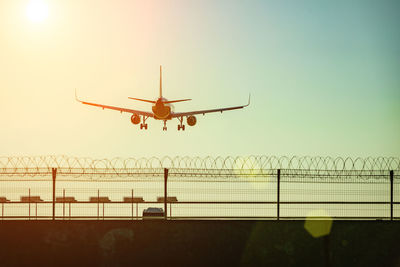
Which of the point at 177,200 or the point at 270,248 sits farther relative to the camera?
the point at 177,200

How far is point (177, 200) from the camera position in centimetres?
2542

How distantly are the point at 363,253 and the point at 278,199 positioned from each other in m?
3.66

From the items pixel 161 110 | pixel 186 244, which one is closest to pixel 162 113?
pixel 161 110

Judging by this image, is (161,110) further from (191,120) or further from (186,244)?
(186,244)

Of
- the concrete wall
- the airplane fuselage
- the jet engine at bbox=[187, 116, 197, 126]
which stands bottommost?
the concrete wall

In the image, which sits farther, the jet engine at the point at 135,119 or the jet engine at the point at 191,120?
the jet engine at the point at 191,120

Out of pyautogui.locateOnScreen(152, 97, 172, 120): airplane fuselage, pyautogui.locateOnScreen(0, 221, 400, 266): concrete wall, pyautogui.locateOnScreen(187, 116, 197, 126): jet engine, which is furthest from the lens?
pyautogui.locateOnScreen(187, 116, 197, 126): jet engine

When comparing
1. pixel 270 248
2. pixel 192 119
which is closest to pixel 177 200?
pixel 270 248

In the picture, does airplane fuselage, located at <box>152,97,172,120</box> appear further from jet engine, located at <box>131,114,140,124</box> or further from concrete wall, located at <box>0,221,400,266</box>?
concrete wall, located at <box>0,221,400,266</box>

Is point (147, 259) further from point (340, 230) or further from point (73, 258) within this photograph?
point (340, 230)

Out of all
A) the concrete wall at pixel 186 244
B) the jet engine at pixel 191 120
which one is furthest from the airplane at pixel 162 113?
the concrete wall at pixel 186 244

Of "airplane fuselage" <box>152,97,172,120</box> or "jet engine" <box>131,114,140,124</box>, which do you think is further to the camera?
"jet engine" <box>131,114,140,124</box>

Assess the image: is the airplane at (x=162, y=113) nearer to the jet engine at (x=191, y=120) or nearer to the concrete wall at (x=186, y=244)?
the jet engine at (x=191, y=120)

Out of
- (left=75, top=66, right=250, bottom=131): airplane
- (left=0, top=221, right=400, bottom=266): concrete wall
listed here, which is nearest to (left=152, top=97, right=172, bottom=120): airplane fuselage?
(left=75, top=66, right=250, bottom=131): airplane
